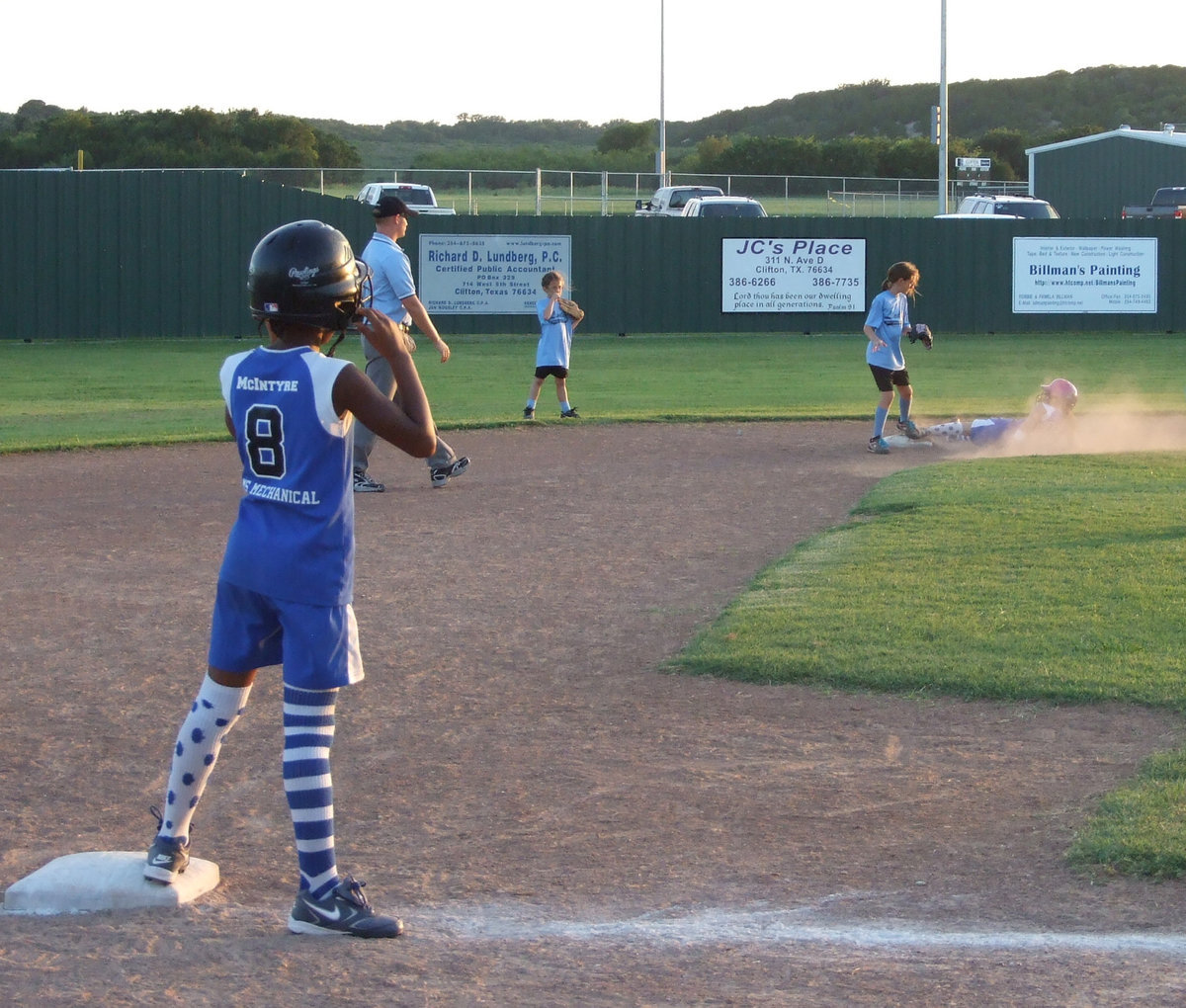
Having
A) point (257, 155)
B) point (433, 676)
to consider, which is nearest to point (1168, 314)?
point (433, 676)

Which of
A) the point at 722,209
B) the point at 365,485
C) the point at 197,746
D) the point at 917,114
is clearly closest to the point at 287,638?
the point at 197,746

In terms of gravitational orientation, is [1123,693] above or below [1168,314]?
below

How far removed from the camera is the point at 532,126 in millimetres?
134500

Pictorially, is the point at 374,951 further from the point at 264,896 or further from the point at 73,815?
the point at 73,815

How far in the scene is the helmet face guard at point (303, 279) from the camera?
12.3 ft

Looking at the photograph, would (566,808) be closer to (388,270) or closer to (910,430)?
(388,270)

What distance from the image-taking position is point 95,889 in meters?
3.87

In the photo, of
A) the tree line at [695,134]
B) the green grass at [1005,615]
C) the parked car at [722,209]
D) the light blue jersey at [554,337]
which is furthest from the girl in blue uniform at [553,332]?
the tree line at [695,134]

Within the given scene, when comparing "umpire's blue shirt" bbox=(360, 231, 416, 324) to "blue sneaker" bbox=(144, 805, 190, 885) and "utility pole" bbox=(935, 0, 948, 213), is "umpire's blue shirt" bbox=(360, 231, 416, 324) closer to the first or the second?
"blue sneaker" bbox=(144, 805, 190, 885)

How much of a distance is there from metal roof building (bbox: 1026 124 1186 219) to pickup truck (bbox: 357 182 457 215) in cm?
2779

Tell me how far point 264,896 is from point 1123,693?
3.49 m

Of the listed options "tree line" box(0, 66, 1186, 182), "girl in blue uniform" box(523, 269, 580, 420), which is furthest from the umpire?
"tree line" box(0, 66, 1186, 182)

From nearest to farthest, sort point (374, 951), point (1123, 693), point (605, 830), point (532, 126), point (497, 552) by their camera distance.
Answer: point (374, 951)
point (605, 830)
point (1123, 693)
point (497, 552)
point (532, 126)

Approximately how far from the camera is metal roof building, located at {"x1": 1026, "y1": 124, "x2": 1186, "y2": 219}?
5572cm
